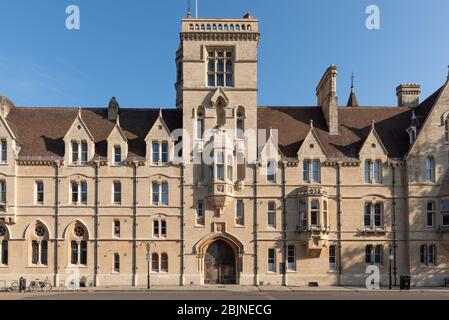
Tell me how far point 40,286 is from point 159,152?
15.4m

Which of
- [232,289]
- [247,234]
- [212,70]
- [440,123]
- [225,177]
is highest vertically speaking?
[212,70]

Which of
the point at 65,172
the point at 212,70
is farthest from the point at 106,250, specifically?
the point at 212,70

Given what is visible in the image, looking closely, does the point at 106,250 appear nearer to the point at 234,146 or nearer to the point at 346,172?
the point at 234,146

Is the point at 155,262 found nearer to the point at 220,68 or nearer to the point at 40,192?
the point at 40,192

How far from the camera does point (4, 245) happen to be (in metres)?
49.0

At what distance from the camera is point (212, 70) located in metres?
52.0

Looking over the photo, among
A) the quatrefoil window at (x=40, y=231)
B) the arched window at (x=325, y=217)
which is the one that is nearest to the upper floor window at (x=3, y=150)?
the quatrefoil window at (x=40, y=231)

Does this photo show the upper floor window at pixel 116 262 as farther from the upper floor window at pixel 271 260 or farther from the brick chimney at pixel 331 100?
the brick chimney at pixel 331 100

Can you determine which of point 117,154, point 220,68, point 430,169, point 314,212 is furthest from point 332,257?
point 117,154

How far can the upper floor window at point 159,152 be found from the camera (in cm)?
5012

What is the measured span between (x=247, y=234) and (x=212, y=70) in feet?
52.0

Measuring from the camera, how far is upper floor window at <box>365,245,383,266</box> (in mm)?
49625

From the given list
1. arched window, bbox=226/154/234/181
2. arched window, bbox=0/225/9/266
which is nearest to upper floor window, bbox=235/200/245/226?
arched window, bbox=226/154/234/181
